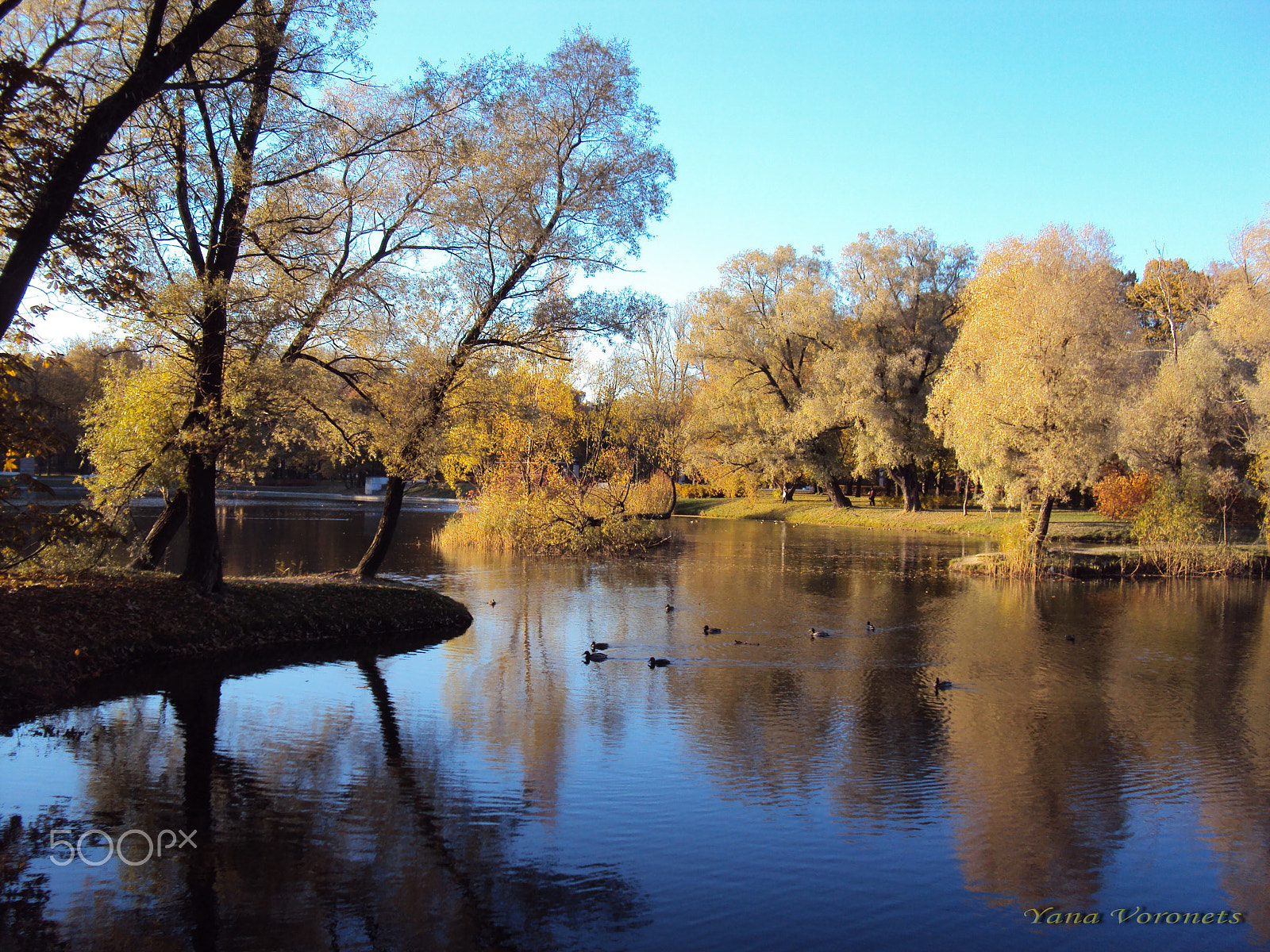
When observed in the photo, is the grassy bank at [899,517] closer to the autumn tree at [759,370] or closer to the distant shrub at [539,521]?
the autumn tree at [759,370]

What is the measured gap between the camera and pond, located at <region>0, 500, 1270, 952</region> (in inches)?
247

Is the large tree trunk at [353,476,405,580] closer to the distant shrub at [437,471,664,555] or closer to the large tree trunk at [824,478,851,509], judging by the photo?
the distant shrub at [437,471,664,555]

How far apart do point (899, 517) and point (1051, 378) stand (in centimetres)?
1879

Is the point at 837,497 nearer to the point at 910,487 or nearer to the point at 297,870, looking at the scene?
the point at 910,487

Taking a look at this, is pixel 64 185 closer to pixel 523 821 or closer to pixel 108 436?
pixel 523 821

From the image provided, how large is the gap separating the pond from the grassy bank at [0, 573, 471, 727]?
74cm

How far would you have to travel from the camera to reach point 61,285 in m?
7.86

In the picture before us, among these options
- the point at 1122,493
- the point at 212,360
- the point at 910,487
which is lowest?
the point at 1122,493

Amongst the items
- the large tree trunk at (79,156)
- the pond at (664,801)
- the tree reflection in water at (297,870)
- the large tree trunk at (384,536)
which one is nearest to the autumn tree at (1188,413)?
the pond at (664,801)

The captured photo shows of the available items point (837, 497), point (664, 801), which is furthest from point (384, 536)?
point (837, 497)

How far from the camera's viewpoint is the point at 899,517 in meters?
45.9

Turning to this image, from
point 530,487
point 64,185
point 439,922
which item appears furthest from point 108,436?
point 530,487

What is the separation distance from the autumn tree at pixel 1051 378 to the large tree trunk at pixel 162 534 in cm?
2375

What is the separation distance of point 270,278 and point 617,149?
23.4ft
